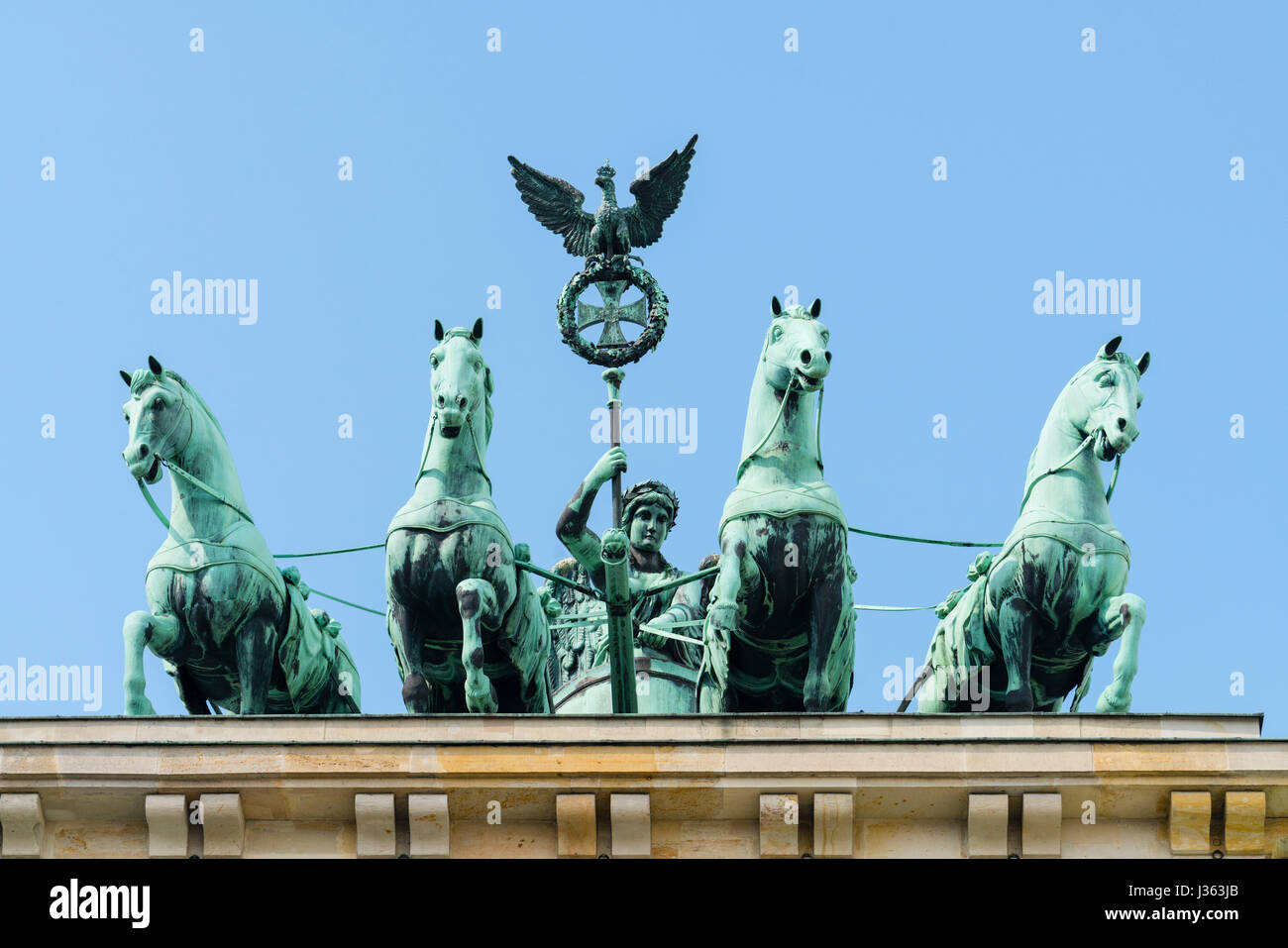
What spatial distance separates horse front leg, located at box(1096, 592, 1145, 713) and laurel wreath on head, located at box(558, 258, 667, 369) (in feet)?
14.3

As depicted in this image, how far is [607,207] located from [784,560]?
437 centimetres

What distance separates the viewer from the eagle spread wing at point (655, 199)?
115 feet

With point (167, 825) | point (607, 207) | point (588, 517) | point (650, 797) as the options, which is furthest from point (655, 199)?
point (167, 825)

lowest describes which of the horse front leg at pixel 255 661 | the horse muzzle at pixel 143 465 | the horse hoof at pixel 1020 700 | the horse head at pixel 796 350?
the horse hoof at pixel 1020 700

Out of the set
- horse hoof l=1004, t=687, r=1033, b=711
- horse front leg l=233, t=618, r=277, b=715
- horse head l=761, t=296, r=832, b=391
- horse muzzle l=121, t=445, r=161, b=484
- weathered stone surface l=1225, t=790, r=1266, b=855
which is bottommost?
weathered stone surface l=1225, t=790, r=1266, b=855

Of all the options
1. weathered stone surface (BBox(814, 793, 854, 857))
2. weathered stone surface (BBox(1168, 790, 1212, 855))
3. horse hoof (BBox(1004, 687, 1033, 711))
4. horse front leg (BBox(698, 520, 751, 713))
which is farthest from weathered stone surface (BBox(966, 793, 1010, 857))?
horse front leg (BBox(698, 520, 751, 713))

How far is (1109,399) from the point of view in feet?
106

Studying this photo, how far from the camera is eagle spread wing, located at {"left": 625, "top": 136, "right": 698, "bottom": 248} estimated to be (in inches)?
1384

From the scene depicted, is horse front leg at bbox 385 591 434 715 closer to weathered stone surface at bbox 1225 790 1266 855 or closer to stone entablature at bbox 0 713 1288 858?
stone entablature at bbox 0 713 1288 858

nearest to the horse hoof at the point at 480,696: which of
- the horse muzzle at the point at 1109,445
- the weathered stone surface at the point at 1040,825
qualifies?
the weathered stone surface at the point at 1040,825

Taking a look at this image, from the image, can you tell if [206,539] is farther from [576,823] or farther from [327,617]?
[576,823]

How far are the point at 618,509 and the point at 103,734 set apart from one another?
4931 millimetres

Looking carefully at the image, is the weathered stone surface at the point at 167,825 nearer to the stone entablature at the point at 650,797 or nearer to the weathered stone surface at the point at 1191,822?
the stone entablature at the point at 650,797
